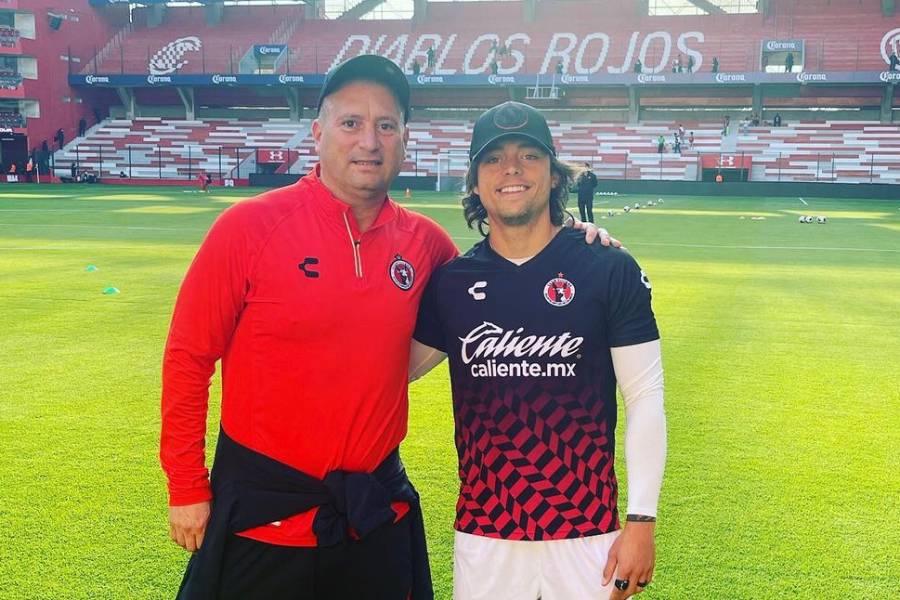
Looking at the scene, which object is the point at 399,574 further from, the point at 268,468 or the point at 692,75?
the point at 692,75

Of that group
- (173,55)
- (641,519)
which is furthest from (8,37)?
(641,519)

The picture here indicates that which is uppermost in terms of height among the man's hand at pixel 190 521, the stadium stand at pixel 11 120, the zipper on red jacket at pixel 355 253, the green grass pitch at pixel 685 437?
the stadium stand at pixel 11 120

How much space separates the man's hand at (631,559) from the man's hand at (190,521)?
1301mm

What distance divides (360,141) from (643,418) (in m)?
1.32

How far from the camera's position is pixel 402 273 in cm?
308

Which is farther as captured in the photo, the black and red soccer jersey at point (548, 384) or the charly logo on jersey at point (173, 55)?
the charly logo on jersey at point (173, 55)

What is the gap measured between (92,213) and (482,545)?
1051 inches

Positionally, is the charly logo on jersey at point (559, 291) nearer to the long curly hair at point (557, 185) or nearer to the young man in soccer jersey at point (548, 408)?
the young man in soccer jersey at point (548, 408)

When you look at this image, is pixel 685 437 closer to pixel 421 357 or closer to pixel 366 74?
pixel 421 357

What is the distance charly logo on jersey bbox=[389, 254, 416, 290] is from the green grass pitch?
1.72m

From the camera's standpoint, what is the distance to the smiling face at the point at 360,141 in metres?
3.04

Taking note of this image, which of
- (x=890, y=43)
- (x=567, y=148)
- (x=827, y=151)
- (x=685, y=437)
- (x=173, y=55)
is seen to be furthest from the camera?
(x=173, y=55)

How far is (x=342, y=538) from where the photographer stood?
2.86 meters

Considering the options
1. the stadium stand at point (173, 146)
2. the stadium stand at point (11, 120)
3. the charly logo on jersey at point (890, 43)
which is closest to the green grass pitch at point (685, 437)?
the stadium stand at point (173, 146)
